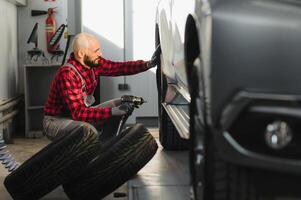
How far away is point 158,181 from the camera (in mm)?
3775

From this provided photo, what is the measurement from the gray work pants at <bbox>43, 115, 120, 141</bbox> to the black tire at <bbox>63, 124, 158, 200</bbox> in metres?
0.28

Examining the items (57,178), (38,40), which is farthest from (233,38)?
(38,40)

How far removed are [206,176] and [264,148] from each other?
0.26 m

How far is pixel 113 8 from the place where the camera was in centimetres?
643

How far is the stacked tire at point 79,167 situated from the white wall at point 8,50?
8.91 ft

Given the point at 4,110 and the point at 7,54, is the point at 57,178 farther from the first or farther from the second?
the point at 7,54

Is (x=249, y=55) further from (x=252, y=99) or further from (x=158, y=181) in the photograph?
(x=158, y=181)

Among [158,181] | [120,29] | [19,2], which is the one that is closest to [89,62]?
[158,181]

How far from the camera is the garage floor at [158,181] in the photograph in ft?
11.1

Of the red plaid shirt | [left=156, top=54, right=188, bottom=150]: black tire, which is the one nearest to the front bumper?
the red plaid shirt

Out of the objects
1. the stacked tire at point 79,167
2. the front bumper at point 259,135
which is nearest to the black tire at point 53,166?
the stacked tire at point 79,167

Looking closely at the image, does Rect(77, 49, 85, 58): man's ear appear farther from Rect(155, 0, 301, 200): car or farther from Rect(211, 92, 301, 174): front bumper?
Rect(211, 92, 301, 174): front bumper

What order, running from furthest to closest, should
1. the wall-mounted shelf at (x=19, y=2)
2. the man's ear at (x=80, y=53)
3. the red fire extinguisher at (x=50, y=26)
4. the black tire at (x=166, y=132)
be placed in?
the red fire extinguisher at (x=50, y=26)
the wall-mounted shelf at (x=19, y=2)
the black tire at (x=166, y=132)
the man's ear at (x=80, y=53)

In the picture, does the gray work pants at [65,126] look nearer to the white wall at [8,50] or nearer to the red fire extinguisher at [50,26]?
the white wall at [8,50]
